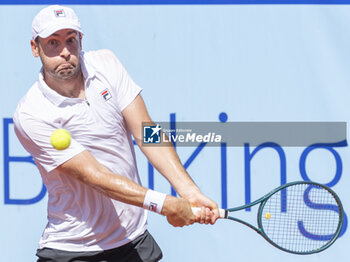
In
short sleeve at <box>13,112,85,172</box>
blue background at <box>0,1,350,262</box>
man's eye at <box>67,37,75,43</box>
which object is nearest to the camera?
short sleeve at <box>13,112,85,172</box>

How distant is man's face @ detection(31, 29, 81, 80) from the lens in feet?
11.0

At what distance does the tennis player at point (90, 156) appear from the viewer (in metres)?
3.32

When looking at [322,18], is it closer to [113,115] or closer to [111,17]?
[111,17]

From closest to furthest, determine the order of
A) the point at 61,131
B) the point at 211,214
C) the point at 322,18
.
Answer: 1. the point at 61,131
2. the point at 211,214
3. the point at 322,18

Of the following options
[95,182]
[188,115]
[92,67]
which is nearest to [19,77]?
[188,115]

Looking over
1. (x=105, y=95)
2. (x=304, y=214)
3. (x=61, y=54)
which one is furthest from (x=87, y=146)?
(x=304, y=214)

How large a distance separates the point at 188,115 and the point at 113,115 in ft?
4.23

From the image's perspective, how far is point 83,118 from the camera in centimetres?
338

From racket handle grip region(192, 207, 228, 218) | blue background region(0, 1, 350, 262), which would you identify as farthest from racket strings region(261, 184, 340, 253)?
racket handle grip region(192, 207, 228, 218)

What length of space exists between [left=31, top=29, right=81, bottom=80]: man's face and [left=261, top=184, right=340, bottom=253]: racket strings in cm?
165

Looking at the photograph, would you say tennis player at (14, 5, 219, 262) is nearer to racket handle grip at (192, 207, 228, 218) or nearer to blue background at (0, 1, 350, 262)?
racket handle grip at (192, 207, 228, 218)

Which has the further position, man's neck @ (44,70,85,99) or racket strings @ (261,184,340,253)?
racket strings @ (261,184,340,253)

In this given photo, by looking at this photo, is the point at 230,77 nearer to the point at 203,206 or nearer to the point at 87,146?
the point at 203,206

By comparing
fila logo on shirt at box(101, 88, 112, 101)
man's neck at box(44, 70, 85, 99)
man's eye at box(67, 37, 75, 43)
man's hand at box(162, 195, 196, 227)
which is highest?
man's eye at box(67, 37, 75, 43)
